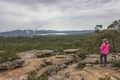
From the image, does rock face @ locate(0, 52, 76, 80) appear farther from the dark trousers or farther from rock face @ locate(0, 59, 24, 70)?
the dark trousers

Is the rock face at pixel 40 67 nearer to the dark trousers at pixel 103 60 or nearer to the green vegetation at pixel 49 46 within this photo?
the green vegetation at pixel 49 46

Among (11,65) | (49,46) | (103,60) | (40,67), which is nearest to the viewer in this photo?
(103,60)

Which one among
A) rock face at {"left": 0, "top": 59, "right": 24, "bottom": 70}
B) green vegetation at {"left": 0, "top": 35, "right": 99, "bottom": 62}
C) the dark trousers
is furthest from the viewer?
green vegetation at {"left": 0, "top": 35, "right": 99, "bottom": 62}

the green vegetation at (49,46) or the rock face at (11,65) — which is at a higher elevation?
the rock face at (11,65)

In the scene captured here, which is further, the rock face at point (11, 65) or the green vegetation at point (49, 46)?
the green vegetation at point (49, 46)

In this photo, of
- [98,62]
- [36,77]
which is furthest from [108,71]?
[36,77]

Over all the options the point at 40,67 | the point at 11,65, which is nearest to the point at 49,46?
the point at 40,67

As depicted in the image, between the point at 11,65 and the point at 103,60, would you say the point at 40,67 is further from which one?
the point at 103,60

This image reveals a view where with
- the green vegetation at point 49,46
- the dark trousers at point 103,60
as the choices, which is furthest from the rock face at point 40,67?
the dark trousers at point 103,60

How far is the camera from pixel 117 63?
2005 centimetres

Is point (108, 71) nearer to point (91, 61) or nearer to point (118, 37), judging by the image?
point (91, 61)

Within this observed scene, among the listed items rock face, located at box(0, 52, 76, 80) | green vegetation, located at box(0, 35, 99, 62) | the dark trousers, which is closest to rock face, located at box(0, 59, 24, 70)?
rock face, located at box(0, 52, 76, 80)

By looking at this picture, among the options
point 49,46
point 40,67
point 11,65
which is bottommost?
point 49,46

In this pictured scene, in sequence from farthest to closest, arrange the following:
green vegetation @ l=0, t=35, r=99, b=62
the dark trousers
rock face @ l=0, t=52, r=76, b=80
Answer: green vegetation @ l=0, t=35, r=99, b=62, the dark trousers, rock face @ l=0, t=52, r=76, b=80
